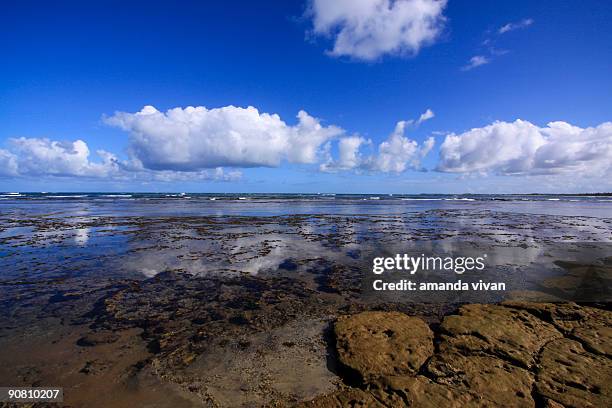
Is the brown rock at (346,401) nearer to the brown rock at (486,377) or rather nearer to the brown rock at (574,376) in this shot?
the brown rock at (486,377)

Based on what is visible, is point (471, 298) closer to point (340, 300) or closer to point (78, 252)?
point (340, 300)

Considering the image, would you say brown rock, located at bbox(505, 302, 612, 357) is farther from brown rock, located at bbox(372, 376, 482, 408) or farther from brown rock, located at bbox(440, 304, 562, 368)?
brown rock, located at bbox(372, 376, 482, 408)

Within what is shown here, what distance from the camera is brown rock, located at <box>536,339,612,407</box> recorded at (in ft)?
13.7

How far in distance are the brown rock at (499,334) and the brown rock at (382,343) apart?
503 millimetres

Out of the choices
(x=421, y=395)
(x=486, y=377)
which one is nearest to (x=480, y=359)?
(x=486, y=377)

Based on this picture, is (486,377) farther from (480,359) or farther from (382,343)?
(382,343)

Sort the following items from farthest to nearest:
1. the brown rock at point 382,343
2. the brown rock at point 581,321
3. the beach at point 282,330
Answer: the brown rock at point 581,321, the brown rock at point 382,343, the beach at point 282,330

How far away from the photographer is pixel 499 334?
5.83 meters

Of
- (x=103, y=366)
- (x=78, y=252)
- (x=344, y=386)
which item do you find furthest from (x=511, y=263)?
(x=78, y=252)

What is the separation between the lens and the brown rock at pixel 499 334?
5.34 m

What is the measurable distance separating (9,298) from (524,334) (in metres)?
13.1

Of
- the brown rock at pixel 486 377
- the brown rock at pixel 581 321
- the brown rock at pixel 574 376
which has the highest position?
the brown rock at pixel 581 321

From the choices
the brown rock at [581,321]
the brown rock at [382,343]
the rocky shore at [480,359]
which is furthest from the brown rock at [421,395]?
the brown rock at [581,321]

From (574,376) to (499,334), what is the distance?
4.27 feet
